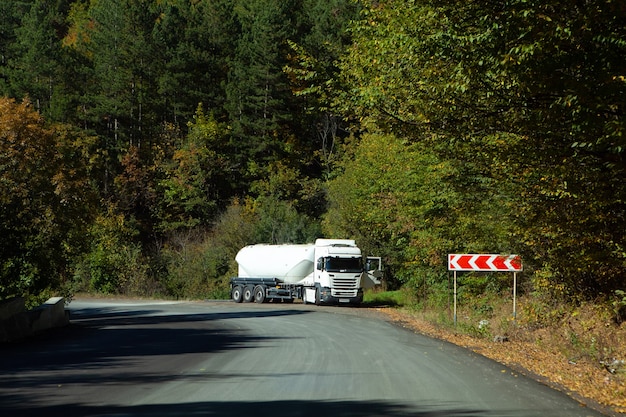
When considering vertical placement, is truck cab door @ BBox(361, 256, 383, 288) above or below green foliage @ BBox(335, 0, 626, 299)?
below

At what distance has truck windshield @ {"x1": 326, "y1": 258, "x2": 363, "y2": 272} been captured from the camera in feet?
140

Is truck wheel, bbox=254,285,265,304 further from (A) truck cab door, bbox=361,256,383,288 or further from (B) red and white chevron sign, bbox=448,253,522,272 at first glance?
(B) red and white chevron sign, bbox=448,253,522,272

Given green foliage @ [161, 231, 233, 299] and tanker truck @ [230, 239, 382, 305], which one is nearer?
tanker truck @ [230, 239, 382, 305]

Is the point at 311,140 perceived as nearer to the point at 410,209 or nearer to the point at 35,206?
the point at 410,209

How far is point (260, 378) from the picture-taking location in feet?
43.4

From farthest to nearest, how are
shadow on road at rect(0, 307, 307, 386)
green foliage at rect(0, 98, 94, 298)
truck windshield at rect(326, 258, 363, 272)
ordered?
truck windshield at rect(326, 258, 363, 272), green foliage at rect(0, 98, 94, 298), shadow on road at rect(0, 307, 307, 386)

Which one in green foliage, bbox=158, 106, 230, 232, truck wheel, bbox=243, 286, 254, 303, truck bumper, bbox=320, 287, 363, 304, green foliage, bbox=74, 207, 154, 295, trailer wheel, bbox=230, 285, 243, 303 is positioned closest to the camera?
truck bumper, bbox=320, 287, 363, 304

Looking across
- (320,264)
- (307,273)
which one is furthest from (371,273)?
(307,273)

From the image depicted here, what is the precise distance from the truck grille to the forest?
9.82 feet

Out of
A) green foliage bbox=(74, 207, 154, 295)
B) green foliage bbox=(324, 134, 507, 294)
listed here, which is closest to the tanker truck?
green foliage bbox=(324, 134, 507, 294)

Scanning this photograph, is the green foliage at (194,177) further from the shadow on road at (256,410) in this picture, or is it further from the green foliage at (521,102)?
the shadow on road at (256,410)

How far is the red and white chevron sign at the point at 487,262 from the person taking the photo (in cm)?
2327

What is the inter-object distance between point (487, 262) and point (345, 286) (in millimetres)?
19282

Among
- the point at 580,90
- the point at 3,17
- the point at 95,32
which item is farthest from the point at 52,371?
the point at 3,17
